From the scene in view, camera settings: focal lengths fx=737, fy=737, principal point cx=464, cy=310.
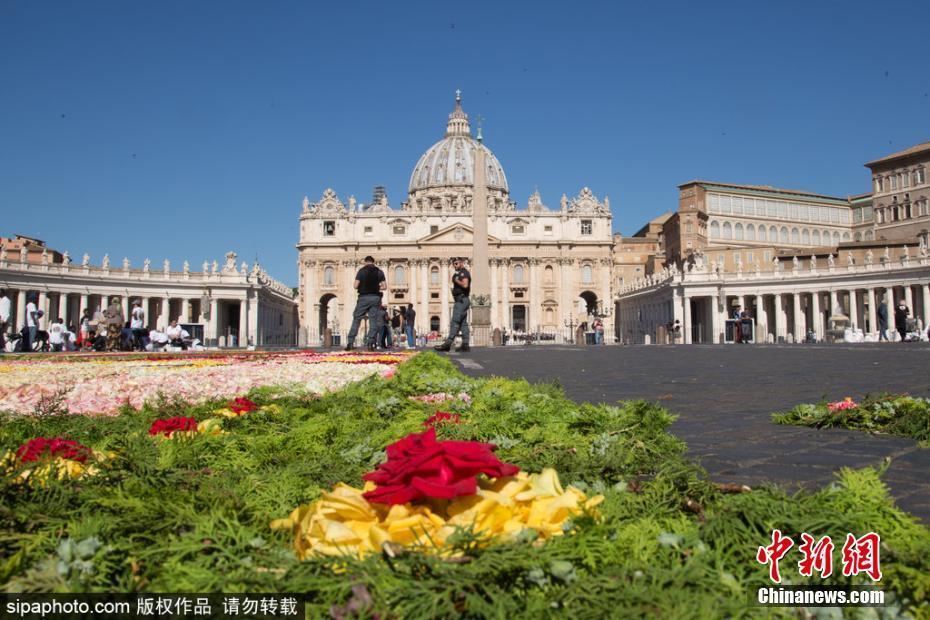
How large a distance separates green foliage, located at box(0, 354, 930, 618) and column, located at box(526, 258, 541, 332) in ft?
276

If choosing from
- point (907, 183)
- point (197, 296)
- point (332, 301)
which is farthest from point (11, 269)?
point (907, 183)

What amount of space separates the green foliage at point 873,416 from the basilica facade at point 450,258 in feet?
264

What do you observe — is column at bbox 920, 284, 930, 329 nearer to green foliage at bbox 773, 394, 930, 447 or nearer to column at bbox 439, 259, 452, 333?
→ column at bbox 439, 259, 452, 333

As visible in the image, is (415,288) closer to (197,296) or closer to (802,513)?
Answer: (197,296)

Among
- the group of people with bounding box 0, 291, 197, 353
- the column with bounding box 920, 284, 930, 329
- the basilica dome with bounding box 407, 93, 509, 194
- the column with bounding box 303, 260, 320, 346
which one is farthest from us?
the basilica dome with bounding box 407, 93, 509, 194

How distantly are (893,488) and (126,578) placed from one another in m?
3.11

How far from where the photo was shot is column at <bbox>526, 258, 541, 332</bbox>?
288 ft

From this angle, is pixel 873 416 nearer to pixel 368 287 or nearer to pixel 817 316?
pixel 368 287

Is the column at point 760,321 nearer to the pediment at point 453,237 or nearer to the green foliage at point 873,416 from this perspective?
the pediment at point 453,237

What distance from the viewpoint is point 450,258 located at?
87.4 meters

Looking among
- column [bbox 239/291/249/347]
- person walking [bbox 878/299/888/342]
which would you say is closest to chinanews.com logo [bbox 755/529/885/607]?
person walking [bbox 878/299/888/342]

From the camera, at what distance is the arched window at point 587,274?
289 ft

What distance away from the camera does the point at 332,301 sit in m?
87.8

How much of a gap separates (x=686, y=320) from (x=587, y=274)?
21.8 metres
